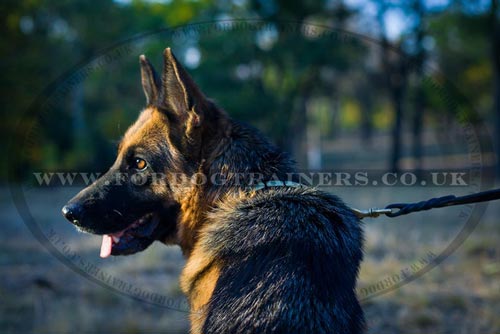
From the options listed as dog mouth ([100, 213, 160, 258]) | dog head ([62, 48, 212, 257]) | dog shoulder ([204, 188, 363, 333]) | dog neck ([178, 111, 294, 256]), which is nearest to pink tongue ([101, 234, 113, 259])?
dog mouth ([100, 213, 160, 258])

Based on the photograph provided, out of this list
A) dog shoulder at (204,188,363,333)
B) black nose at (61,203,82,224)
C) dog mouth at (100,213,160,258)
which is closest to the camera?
dog shoulder at (204,188,363,333)

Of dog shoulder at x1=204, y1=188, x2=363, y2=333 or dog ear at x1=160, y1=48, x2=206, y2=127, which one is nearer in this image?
dog shoulder at x1=204, y1=188, x2=363, y2=333

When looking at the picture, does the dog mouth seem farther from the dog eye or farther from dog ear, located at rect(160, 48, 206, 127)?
dog ear, located at rect(160, 48, 206, 127)

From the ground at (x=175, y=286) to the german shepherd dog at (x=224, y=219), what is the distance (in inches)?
27.4

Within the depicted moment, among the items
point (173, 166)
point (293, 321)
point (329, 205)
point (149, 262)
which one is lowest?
point (149, 262)

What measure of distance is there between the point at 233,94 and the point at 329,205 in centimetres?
1325

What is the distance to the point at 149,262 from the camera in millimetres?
7770

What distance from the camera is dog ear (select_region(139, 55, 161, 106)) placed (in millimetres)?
3379

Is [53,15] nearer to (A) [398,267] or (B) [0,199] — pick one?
(B) [0,199]

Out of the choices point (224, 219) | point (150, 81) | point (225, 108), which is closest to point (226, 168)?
point (224, 219)

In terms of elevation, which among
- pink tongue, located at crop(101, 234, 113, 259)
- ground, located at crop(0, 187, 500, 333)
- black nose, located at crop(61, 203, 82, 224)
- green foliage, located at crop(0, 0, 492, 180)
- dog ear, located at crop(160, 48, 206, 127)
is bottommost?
ground, located at crop(0, 187, 500, 333)

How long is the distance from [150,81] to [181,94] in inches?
22.2

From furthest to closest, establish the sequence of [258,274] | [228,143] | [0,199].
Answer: [0,199] < [228,143] < [258,274]

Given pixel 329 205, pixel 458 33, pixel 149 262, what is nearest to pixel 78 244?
pixel 149 262
